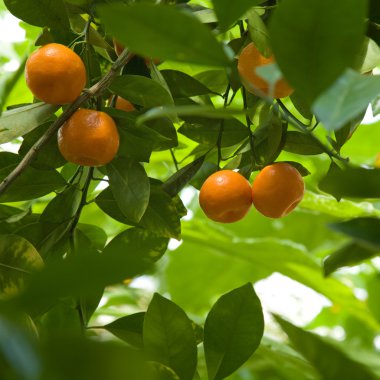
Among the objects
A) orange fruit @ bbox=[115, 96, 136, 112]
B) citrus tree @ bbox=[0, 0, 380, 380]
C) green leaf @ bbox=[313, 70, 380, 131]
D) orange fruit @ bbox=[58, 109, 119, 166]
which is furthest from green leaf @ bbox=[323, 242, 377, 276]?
orange fruit @ bbox=[115, 96, 136, 112]

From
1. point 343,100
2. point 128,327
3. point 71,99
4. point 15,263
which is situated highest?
point 343,100

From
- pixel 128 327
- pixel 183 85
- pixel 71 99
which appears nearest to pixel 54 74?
pixel 71 99

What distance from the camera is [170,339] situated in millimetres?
549

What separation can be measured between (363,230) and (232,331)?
0.21 m

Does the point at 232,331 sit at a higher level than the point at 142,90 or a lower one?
lower

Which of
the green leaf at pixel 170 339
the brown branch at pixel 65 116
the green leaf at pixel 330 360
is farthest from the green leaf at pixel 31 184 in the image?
the green leaf at pixel 330 360

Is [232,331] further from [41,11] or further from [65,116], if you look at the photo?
[41,11]

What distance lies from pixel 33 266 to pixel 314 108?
326 mm

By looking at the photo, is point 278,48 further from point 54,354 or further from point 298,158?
point 298,158

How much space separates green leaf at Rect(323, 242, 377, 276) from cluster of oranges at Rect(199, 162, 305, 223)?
0.62 feet

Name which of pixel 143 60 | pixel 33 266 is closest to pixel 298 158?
pixel 143 60

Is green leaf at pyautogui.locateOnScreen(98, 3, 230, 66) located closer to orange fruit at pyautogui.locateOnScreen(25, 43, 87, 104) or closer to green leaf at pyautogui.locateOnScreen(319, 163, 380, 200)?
green leaf at pyautogui.locateOnScreen(319, 163, 380, 200)

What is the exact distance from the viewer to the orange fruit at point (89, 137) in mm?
588

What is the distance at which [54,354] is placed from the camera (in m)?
0.25
